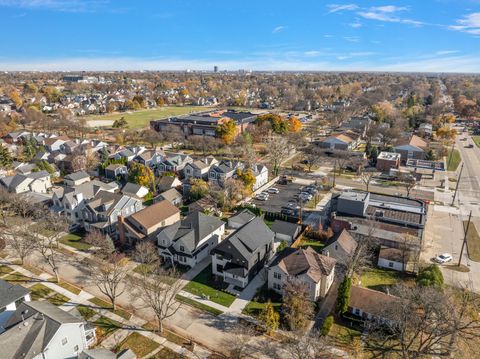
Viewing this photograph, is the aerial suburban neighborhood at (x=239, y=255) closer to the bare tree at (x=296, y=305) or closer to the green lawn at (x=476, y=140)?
the bare tree at (x=296, y=305)

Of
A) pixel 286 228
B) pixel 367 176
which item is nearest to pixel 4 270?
pixel 286 228

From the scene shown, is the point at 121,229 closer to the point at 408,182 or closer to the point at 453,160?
the point at 408,182

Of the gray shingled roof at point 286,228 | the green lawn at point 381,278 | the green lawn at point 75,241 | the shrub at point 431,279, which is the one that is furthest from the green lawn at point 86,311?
the shrub at point 431,279

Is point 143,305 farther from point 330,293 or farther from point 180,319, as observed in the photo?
point 330,293

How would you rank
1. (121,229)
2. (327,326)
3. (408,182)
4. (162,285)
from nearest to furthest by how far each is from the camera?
1. (327,326)
2. (162,285)
3. (121,229)
4. (408,182)

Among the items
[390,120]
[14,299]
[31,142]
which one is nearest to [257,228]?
[14,299]
